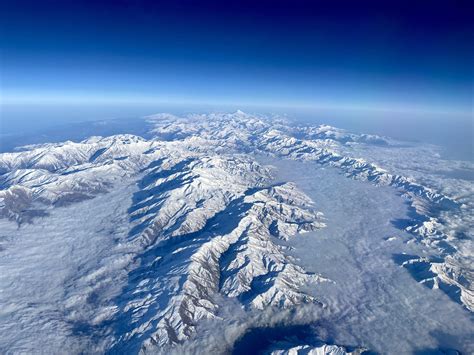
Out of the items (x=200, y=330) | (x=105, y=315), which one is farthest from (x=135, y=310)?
(x=200, y=330)

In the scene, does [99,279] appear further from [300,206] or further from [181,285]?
[300,206]

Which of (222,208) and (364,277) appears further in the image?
(222,208)

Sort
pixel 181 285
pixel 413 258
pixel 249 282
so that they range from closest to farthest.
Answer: pixel 181 285
pixel 249 282
pixel 413 258

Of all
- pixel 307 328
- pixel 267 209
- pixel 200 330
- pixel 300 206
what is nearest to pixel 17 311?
pixel 200 330

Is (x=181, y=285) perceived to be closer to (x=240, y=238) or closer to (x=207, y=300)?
(x=207, y=300)

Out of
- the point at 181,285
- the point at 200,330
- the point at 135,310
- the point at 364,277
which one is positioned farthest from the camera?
the point at 364,277

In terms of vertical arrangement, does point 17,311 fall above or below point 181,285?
below

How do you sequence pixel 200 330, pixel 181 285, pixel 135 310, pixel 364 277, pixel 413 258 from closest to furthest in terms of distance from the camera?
pixel 200 330, pixel 135 310, pixel 181 285, pixel 364 277, pixel 413 258

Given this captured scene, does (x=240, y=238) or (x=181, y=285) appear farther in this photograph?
(x=240, y=238)

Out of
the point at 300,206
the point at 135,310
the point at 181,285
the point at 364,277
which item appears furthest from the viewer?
the point at 300,206
